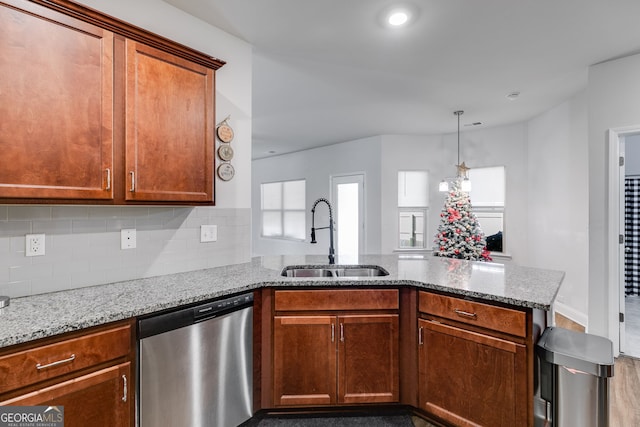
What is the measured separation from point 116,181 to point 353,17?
1.82 m

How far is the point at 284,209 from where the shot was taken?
24.9 ft

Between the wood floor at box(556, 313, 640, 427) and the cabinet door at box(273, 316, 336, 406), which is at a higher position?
the cabinet door at box(273, 316, 336, 406)

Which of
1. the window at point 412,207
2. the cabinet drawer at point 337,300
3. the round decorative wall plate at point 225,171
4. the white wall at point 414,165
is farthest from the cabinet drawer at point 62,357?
the window at point 412,207

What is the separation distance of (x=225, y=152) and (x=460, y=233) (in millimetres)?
3429

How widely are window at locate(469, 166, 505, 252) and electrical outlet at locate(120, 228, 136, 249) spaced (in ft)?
16.1

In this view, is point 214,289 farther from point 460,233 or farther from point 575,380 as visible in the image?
point 460,233

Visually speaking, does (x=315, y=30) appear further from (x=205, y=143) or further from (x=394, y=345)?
(x=394, y=345)

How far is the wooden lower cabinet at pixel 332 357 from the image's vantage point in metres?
2.05

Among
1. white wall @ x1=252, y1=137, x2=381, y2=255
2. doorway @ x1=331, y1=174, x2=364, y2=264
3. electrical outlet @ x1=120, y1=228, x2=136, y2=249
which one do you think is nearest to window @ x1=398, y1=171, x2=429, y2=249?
white wall @ x1=252, y1=137, x2=381, y2=255

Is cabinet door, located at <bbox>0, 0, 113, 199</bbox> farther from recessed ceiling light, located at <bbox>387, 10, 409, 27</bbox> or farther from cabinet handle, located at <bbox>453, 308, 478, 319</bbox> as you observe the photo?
cabinet handle, located at <bbox>453, 308, 478, 319</bbox>

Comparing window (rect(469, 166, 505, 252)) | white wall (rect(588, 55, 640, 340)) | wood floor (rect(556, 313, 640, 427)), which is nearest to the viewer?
wood floor (rect(556, 313, 640, 427))

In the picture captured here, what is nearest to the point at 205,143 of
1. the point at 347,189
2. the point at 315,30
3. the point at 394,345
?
the point at 315,30

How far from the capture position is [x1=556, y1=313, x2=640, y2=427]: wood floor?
212 centimetres

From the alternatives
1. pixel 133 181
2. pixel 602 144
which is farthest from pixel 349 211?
pixel 133 181
